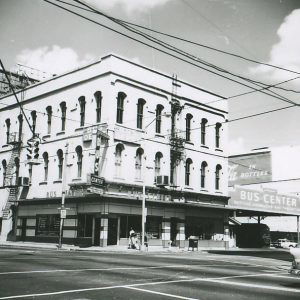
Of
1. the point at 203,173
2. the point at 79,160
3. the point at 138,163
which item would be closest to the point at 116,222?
the point at 138,163

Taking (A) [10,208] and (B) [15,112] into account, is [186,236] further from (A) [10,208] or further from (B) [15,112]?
(B) [15,112]

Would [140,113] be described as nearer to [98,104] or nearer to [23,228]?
[98,104]

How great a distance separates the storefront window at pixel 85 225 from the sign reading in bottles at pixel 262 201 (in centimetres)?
1405

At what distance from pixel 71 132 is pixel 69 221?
23.2 ft

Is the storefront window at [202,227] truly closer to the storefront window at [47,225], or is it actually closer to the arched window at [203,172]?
the arched window at [203,172]

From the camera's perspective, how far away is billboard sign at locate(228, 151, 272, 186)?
61844mm

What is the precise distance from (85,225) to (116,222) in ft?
8.22

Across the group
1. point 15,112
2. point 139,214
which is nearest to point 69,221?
point 139,214

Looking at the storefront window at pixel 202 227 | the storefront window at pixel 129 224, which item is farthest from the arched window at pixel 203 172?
the storefront window at pixel 129 224

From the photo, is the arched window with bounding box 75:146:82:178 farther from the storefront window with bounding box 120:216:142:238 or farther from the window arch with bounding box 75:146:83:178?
the storefront window with bounding box 120:216:142:238

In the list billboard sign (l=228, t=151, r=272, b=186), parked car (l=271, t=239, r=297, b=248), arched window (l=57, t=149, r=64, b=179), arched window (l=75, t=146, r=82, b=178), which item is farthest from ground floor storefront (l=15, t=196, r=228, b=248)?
billboard sign (l=228, t=151, r=272, b=186)

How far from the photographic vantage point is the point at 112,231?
32.8 m

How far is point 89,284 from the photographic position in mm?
11461

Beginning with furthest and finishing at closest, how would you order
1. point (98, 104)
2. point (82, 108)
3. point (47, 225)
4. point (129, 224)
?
point (47, 225) < point (82, 108) < point (98, 104) < point (129, 224)
